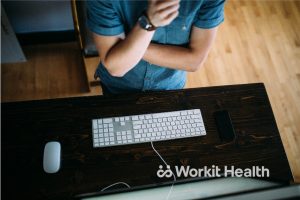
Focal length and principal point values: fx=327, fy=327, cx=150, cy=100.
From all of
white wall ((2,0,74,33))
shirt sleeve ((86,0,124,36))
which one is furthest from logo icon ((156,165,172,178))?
white wall ((2,0,74,33))

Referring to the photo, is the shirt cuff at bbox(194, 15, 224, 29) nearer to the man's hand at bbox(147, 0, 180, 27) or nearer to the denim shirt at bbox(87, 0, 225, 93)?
the denim shirt at bbox(87, 0, 225, 93)

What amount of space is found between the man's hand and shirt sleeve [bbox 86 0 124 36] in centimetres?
14

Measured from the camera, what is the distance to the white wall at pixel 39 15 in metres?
2.11

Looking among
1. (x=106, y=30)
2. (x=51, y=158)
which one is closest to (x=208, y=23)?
(x=106, y=30)

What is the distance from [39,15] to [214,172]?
1.69 m

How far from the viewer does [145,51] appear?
3.56 ft

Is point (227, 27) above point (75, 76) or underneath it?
above

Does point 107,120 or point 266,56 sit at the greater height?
point 107,120

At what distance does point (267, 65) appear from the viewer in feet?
8.04

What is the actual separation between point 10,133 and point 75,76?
Answer: 3.81ft

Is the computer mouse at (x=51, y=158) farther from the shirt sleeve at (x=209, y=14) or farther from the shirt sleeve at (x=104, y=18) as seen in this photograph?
the shirt sleeve at (x=209, y=14)

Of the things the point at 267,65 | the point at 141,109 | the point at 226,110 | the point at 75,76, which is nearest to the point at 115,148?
the point at 141,109

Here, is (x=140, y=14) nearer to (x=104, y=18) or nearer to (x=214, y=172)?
(x=104, y=18)

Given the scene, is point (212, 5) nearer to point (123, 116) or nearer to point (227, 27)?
point (123, 116)
